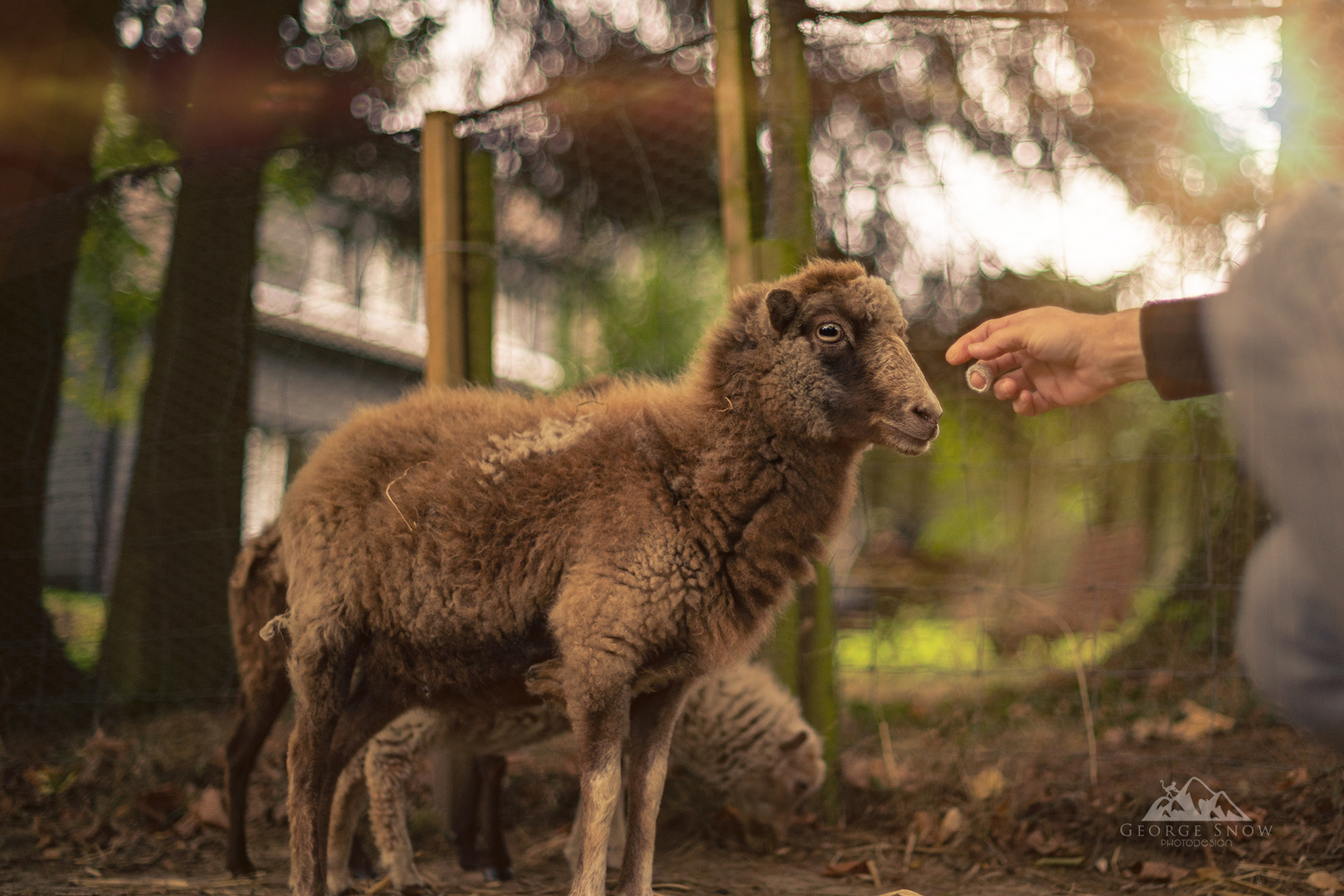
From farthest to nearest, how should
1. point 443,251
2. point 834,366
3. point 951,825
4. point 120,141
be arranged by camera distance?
1. point 120,141
2. point 443,251
3. point 951,825
4. point 834,366

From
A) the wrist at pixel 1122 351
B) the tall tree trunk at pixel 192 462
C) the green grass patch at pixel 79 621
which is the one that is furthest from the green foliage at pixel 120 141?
the wrist at pixel 1122 351

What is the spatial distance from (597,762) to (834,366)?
4.58 ft

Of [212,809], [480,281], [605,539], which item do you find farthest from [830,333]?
[212,809]

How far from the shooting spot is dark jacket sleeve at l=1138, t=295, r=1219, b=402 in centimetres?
153

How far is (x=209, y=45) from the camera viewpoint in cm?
697

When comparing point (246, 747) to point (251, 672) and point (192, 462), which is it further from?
point (192, 462)

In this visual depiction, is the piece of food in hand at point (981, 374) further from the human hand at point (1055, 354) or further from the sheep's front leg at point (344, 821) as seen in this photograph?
the sheep's front leg at point (344, 821)

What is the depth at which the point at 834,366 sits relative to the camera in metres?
2.93

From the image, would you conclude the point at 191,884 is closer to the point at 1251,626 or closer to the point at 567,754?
the point at 567,754

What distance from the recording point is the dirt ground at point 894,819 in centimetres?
366

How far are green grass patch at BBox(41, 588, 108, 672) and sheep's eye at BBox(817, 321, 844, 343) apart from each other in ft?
18.6

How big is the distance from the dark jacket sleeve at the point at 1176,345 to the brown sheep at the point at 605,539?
115 cm

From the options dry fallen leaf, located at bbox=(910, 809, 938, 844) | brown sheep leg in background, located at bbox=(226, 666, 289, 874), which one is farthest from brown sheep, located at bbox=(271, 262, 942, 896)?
dry fallen leaf, located at bbox=(910, 809, 938, 844)

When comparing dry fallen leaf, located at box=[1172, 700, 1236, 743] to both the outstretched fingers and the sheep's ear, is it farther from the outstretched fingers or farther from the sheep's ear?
the sheep's ear
